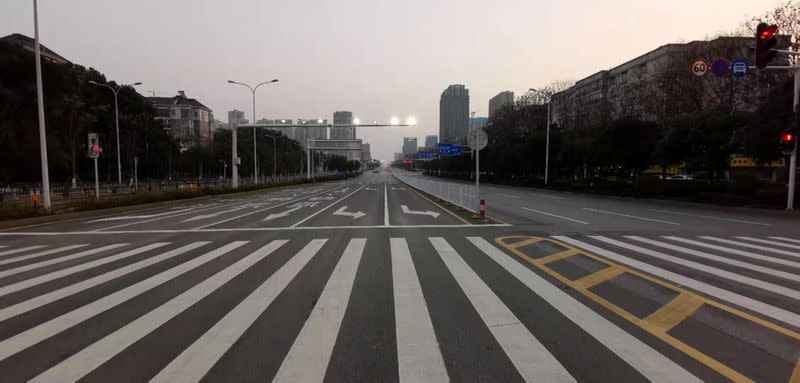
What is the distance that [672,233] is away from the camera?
1262cm

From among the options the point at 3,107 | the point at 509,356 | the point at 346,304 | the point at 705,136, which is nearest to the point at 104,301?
the point at 346,304

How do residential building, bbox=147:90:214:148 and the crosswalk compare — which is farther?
residential building, bbox=147:90:214:148

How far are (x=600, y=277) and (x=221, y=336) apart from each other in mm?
5929

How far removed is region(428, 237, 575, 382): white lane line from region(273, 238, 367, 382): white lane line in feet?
5.79

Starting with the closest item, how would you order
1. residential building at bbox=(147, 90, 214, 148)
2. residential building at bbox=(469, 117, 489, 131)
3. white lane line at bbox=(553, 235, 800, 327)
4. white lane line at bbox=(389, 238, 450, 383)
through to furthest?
white lane line at bbox=(389, 238, 450, 383) < white lane line at bbox=(553, 235, 800, 327) < residential building at bbox=(469, 117, 489, 131) < residential building at bbox=(147, 90, 214, 148)

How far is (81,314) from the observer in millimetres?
5426

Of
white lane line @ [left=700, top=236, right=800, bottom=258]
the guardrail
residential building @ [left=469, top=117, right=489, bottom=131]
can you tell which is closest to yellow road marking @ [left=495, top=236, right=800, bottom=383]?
white lane line @ [left=700, top=236, right=800, bottom=258]

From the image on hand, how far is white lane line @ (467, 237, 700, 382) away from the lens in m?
3.79

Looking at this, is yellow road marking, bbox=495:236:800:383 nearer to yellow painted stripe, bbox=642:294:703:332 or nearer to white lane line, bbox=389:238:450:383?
yellow painted stripe, bbox=642:294:703:332

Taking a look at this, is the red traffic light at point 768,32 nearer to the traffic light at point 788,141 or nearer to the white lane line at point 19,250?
the traffic light at point 788,141

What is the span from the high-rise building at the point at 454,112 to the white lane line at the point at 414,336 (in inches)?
3827

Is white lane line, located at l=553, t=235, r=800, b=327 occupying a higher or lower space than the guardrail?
lower

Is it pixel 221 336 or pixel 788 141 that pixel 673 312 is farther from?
pixel 788 141

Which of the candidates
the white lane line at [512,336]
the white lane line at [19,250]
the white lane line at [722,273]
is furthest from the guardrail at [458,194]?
the white lane line at [19,250]
